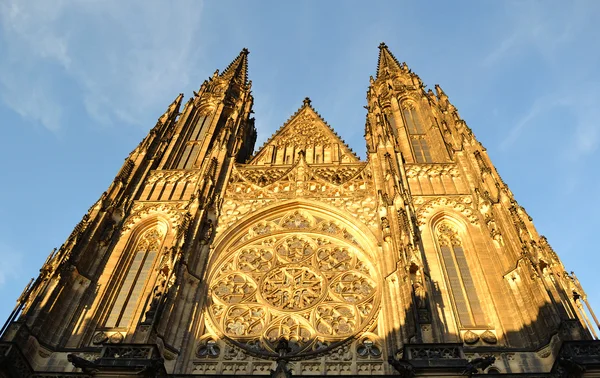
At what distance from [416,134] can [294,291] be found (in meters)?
11.1

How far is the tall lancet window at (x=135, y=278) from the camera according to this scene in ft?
50.1

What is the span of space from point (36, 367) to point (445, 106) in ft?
64.6

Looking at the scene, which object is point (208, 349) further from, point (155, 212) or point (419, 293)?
point (155, 212)

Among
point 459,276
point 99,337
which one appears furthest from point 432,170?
point 99,337

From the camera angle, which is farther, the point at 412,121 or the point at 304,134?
the point at 304,134

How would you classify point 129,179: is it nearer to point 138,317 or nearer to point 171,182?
point 171,182

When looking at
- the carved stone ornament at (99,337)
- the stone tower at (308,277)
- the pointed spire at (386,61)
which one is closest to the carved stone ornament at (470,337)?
the stone tower at (308,277)

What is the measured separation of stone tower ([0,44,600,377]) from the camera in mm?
12711

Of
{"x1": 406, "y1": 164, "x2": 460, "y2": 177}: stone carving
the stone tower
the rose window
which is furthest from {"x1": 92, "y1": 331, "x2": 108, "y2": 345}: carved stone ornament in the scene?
{"x1": 406, "y1": 164, "x2": 460, "y2": 177}: stone carving

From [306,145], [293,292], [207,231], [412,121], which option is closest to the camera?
[293,292]

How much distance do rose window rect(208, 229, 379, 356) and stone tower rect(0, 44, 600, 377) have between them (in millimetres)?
48

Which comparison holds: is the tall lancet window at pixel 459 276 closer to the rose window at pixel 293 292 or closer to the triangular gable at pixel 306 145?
the rose window at pixel 293 292

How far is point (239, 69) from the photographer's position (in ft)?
113

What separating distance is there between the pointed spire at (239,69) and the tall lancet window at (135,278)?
53.2ft
